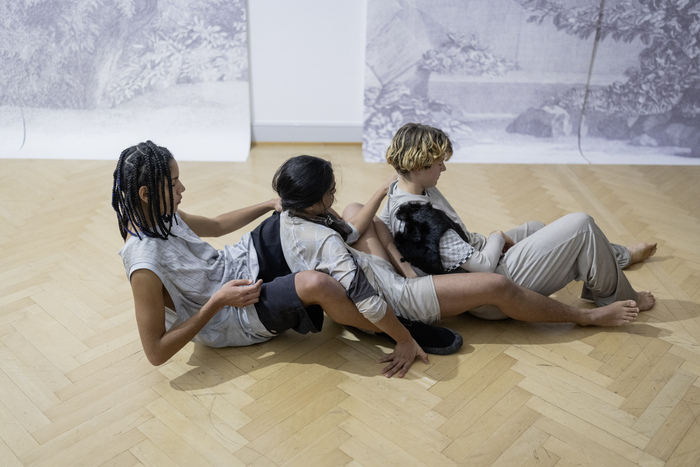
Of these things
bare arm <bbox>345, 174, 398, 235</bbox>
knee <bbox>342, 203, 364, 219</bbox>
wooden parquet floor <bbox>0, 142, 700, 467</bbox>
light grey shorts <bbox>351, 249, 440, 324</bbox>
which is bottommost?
wooden parquet floor <bbox>0, 142, 700, 467</bbox>

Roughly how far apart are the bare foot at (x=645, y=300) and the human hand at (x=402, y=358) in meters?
0.96

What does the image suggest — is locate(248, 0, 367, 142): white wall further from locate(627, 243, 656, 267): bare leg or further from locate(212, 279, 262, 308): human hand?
locate(212, 279, 262, 308): human hand

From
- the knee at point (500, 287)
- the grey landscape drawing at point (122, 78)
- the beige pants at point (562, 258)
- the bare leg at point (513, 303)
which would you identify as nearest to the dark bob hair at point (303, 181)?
the bare leg at point (513, 303)

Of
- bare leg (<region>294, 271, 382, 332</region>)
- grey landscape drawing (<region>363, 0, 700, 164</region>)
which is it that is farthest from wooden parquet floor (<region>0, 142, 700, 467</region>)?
grey landscape drawing (<region>363, 0, 700, 164</region>)

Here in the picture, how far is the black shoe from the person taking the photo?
2.25 meters

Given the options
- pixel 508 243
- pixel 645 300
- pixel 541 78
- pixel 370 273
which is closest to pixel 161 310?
pixel 370 273

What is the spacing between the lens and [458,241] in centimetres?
222

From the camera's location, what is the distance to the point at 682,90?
4.51m

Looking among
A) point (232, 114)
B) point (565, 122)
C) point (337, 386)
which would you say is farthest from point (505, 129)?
point (337, 386)

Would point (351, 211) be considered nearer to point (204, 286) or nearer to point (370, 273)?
point (370, 273)

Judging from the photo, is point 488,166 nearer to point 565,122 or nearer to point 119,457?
point 565,122

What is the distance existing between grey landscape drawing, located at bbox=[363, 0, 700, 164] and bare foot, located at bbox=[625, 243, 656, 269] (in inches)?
60.0

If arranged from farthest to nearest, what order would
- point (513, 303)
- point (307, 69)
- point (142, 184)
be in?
point (307, 69) < point (513, 303) < point (142, 184)

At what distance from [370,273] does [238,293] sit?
0.47 meters
